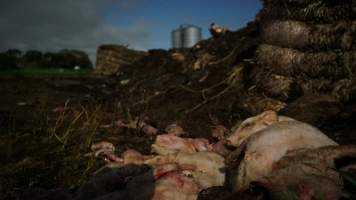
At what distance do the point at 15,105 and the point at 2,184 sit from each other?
647 cm

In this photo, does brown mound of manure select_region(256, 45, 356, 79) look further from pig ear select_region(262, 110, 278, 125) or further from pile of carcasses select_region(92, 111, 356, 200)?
pile of carcasses select_region(92, 111, 356, 200)

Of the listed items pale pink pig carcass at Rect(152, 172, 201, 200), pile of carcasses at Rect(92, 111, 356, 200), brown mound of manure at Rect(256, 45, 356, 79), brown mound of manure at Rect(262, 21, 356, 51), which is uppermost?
brown mound of manure at Rect(262, 21, 356, 51)

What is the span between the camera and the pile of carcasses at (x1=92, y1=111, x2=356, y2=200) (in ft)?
8.22

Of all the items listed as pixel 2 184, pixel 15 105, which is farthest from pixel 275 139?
pixel 15 105

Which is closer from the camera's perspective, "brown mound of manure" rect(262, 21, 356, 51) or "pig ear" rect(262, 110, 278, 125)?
"pig ear" rect(262, 110, 278, 125)

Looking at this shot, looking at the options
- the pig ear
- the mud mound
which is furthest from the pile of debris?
the mud mound

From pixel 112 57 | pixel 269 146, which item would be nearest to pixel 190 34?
pixel 112 57

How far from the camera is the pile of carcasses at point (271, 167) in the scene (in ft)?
8.22

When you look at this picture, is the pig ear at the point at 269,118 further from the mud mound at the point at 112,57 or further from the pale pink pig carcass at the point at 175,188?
the mud mound at the point at 112,57

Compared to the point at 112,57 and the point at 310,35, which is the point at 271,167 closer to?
the point at 310,35

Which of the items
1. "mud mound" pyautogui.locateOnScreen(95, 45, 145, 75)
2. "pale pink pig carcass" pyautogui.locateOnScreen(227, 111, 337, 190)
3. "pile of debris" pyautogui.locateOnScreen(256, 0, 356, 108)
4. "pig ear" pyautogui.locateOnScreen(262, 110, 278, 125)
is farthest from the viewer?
A: "mud mound" pyautogui.locateOnScreen(95, 45, 145, 75)

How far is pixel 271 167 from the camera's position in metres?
2.95

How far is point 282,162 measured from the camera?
2887mm

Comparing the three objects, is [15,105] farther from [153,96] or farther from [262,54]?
[262,54]
